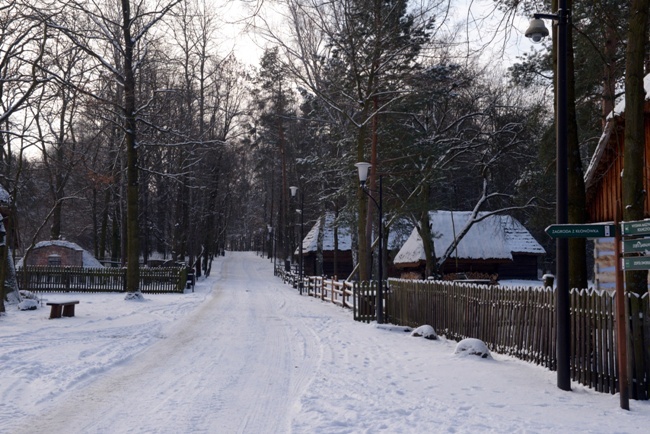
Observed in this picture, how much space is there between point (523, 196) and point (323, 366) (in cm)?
2137

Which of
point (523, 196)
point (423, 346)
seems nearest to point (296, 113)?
point (523, 196)

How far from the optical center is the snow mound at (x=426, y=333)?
14.0m

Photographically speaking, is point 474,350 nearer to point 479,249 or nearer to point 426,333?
point 426,333

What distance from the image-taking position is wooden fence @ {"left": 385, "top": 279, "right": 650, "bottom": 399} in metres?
8.02

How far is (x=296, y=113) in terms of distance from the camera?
158 feet

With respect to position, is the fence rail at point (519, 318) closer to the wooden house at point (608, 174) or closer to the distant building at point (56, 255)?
the wooden house at point (608, 174)

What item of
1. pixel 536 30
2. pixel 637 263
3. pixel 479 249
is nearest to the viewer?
pixel 637 263

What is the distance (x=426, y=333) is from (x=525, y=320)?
3.75m

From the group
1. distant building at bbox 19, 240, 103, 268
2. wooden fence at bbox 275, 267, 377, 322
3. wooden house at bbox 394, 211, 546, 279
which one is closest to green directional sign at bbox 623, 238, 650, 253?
wooden fence at bbox 275, 267, 377, 322

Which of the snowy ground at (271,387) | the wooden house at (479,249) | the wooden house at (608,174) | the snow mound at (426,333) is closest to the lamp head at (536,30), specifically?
the snowy ground at (271,387)

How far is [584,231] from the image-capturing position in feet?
24.8

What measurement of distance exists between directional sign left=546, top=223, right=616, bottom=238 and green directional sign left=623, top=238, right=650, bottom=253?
206mm

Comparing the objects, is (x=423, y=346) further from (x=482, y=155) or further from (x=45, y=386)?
(x=482, y=155)

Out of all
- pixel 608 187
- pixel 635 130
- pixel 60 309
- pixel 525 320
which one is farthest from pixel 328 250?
pixel 635 130
